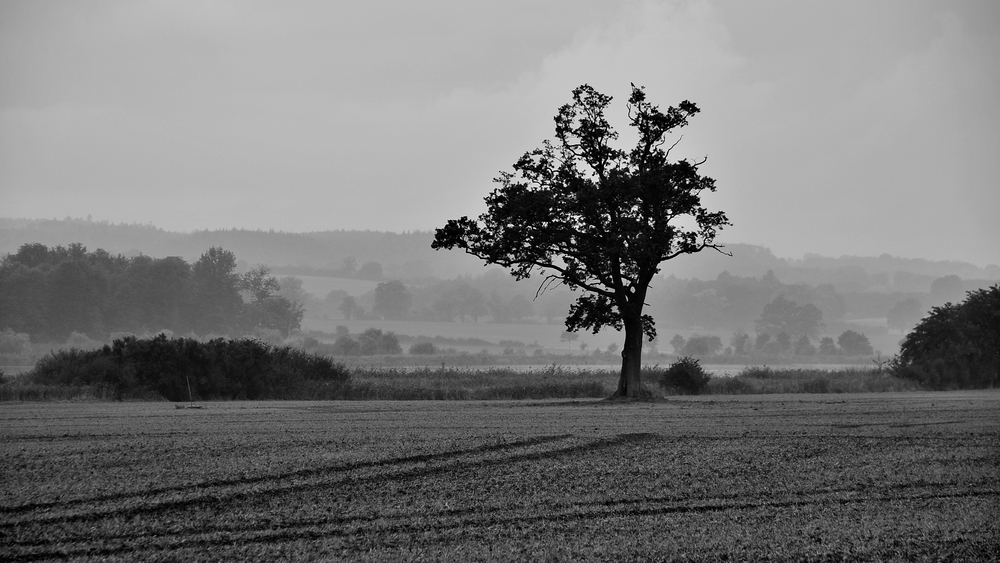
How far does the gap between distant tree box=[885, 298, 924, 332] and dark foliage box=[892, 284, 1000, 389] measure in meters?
152

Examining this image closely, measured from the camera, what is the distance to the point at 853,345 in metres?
140

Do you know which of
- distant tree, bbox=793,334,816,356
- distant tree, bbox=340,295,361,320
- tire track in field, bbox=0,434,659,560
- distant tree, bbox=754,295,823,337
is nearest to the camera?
tire track in field, bbox=0,434,659,560

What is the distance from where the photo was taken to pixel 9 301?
101m

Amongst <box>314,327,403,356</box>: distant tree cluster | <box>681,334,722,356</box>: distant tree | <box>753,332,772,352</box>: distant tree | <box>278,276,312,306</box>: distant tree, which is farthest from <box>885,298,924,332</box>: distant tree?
<box>278,276,312,306</box>: distant tree

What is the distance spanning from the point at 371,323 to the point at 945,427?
149 metres

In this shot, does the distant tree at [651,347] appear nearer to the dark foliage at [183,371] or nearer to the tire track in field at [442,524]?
the dark foliage at [183,371]

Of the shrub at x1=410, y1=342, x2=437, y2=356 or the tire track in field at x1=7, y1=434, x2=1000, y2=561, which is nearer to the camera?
the tire track in field at x1=7, y1=434, x2=1000, y2=561

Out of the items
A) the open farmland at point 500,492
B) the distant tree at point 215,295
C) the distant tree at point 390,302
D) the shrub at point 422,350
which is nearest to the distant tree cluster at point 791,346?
the shrub at point 422,350

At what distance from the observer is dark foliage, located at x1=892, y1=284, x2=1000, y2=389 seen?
143 feet

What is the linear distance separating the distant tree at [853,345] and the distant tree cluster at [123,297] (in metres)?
83.2

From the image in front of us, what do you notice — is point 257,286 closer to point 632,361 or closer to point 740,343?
point 740,343

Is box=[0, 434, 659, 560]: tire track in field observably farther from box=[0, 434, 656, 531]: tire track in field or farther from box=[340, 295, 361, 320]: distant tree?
box=[340, 295, 361, 320]: distant tree

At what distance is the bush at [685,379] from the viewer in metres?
39.3

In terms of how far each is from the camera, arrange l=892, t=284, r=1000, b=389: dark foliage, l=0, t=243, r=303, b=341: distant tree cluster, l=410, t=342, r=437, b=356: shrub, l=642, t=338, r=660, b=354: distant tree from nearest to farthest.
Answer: l=892, t=284, r=1000, b=389: dark foliage, l=0, t=243, r=303, b=341: distant tree cluster, l=410, t=342, r=437, b=356: shrub, l=642, t=338, r=660, b=354: distant tree
